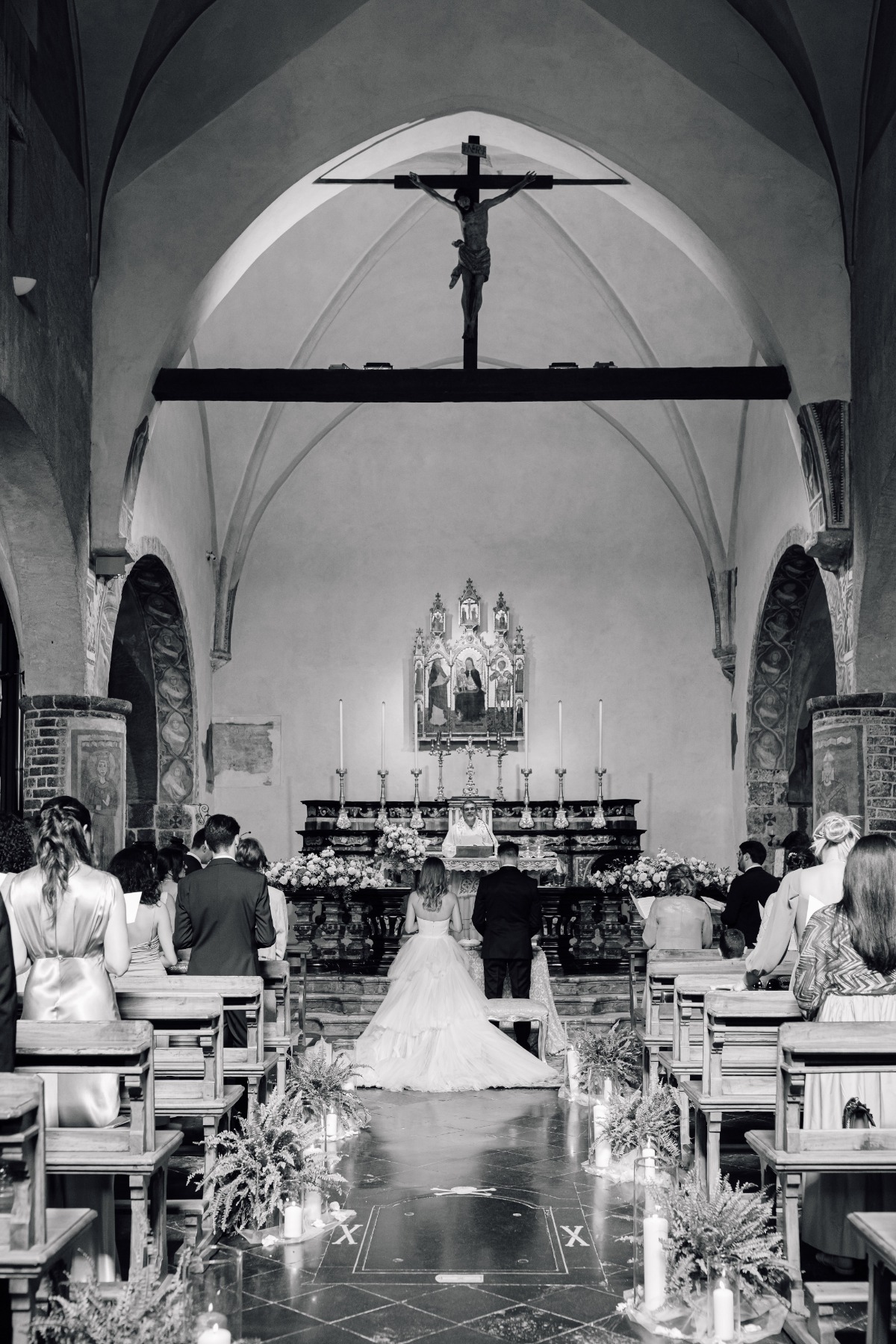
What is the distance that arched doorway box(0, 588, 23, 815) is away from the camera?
43.0 ft

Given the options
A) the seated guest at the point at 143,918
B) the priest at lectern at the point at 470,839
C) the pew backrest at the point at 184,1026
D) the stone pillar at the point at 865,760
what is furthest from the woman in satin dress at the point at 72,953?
the priest at lectern at the point at 470,839

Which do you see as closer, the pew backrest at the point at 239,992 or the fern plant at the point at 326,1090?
the pew backrest at the point at 239,992

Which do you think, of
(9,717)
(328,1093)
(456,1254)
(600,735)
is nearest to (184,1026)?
(456,1254)

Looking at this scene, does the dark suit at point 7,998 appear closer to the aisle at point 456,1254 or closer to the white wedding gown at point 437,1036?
the aisle at point 456,1254

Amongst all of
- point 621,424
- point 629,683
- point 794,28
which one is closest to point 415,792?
point 629,683

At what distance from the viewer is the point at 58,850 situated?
15.6 feet

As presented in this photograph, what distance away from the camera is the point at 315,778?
1766 cm

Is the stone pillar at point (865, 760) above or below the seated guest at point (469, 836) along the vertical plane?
above

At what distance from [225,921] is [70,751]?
4158 millimetres

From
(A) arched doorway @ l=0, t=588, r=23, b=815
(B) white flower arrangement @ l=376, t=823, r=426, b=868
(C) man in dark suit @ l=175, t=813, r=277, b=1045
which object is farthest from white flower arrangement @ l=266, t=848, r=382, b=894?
(C) man in dark suit @ l=175, t=813, r=277, b=1045

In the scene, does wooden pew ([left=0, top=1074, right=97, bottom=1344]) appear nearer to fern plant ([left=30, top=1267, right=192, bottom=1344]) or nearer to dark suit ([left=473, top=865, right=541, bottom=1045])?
fern plant ([left=30, top=1267, right=192, bottom=1344])

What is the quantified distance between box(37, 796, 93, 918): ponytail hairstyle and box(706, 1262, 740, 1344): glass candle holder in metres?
2.38

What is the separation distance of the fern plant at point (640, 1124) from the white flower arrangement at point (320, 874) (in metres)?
5.43

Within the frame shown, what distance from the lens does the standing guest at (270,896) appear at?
7.17 meters
